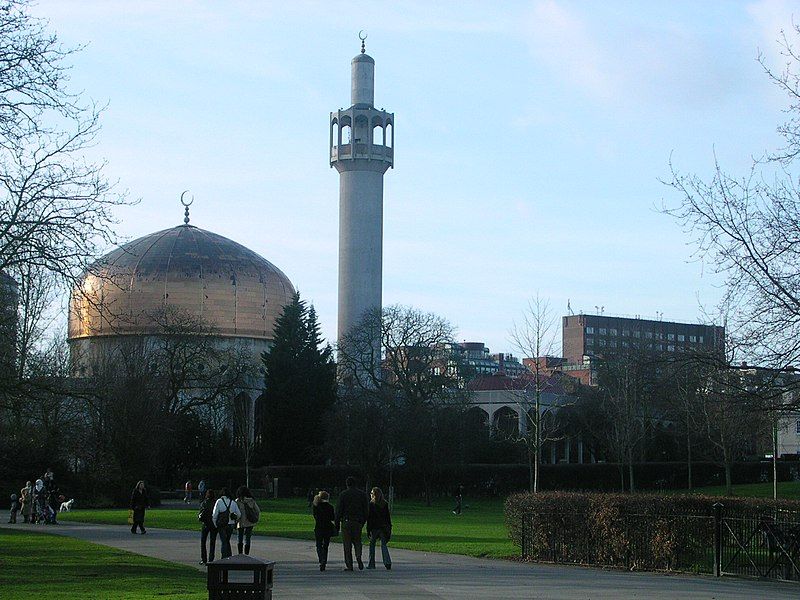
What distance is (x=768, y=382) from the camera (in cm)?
1833

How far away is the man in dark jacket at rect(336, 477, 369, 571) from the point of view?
2084cm

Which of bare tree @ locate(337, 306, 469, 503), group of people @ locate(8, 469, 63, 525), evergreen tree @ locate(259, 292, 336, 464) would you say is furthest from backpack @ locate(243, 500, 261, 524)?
evergreen tree @ locate(259, 292, 336, 464)

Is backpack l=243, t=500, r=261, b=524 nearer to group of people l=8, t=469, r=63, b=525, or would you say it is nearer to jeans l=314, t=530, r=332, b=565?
jeans l=314, t=530, r=332, b=565

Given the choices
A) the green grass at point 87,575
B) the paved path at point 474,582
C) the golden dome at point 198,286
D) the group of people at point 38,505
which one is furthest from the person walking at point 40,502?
the golden dome at point 198,286

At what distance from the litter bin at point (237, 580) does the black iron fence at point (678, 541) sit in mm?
10434

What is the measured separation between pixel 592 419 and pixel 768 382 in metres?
55.9

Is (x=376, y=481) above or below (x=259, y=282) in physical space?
below

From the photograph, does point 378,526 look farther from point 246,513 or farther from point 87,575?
point 87,575

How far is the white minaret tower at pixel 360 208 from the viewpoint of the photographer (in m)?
82.4

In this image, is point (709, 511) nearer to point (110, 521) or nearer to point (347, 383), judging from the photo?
point (110, 521)

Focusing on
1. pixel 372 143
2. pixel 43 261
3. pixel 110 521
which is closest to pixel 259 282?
pixel 372 143

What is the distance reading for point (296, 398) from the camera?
237 ft

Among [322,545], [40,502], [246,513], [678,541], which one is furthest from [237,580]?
[40,502]

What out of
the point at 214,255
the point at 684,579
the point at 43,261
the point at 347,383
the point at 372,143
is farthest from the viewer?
the point at 214,255
